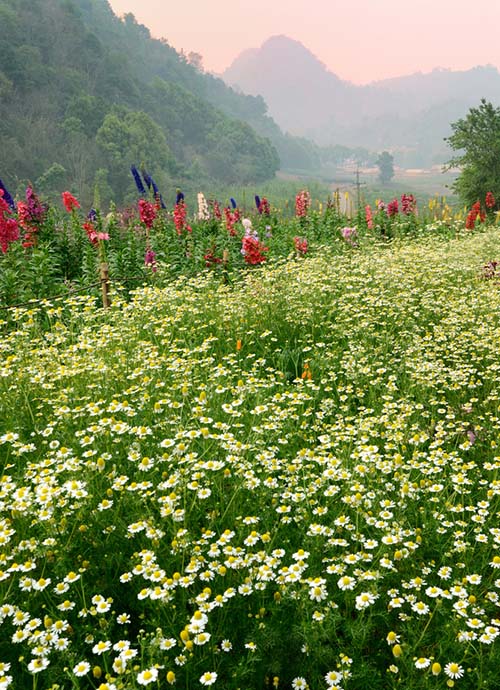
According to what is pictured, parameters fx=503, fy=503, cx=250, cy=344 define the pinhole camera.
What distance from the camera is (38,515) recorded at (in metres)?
2.57

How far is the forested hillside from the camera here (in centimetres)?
6569

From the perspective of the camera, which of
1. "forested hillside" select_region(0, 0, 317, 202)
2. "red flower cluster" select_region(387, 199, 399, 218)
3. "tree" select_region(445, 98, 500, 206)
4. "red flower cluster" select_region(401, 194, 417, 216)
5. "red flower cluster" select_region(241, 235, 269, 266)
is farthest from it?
"forested hillside" select_region(0, 0, 317, 202)

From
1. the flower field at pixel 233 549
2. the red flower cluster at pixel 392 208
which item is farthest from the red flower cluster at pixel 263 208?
the flower field at pixel 233 549

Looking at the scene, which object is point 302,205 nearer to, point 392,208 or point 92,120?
point 392,208

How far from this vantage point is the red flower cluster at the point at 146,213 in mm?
10133

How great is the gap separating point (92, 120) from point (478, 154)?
205 feet

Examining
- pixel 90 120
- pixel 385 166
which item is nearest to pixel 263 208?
pixel 90 120

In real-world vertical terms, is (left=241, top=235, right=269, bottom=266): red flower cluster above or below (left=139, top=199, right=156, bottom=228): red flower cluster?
below

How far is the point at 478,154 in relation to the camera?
29.6 m

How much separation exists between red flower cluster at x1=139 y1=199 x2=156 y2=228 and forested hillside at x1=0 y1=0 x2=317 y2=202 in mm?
54418

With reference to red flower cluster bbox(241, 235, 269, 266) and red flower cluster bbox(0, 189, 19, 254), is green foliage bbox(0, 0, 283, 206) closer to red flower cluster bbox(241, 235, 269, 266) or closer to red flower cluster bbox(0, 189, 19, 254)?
red flower cluster bbox(0, 189, 19, 254)

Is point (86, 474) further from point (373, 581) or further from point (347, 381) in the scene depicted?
point (347, 381)

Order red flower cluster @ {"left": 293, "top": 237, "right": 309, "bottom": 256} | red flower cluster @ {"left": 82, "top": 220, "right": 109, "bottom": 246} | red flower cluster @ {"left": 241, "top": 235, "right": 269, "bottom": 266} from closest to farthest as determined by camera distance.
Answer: red flower cluster @ {"left": 82, "top": 220, "right": 109, "bottom": 246} < red flower cluster @ {"left": 241, "top": 235, "right": 269, "bottom": 266} < red flower cluster @ {"left": 293, "top": 237, "right": 309, "bottom": 256}

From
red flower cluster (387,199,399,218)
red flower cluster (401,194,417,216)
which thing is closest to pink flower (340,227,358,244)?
red flower cluster (387,199,399,218)
